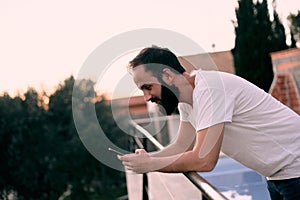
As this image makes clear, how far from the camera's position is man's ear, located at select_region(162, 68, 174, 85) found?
1.81 m

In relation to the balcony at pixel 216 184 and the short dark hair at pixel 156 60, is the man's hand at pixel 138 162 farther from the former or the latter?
the balcony at pixel 216 184

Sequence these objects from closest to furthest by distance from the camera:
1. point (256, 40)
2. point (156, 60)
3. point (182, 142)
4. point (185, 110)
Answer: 1. point (156, 60)
2. point (185, 110)
3. point (182, 142)
4. point (256, 40)

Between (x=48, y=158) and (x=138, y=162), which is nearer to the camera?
(x=138, y=162)

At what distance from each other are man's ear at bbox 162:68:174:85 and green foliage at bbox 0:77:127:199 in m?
14.2

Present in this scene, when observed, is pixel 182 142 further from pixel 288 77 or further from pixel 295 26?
pixel 295 26

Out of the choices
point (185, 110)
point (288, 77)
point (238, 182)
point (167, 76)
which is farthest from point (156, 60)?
point (288, 77)

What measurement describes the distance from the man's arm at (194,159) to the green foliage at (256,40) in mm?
8591

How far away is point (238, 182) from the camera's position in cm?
381

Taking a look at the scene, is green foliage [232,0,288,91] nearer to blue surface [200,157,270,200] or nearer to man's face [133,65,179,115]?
blue surface [200,157,270,200]

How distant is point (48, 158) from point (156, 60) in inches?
591

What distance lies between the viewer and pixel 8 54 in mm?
12453

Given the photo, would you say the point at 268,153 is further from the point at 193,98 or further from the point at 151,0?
the point at 151,0

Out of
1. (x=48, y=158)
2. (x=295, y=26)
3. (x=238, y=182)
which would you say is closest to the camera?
(x=238, y=182)

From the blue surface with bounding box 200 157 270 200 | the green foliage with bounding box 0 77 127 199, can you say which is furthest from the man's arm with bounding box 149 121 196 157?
the green foliage with bounding box 0 77 127 199
